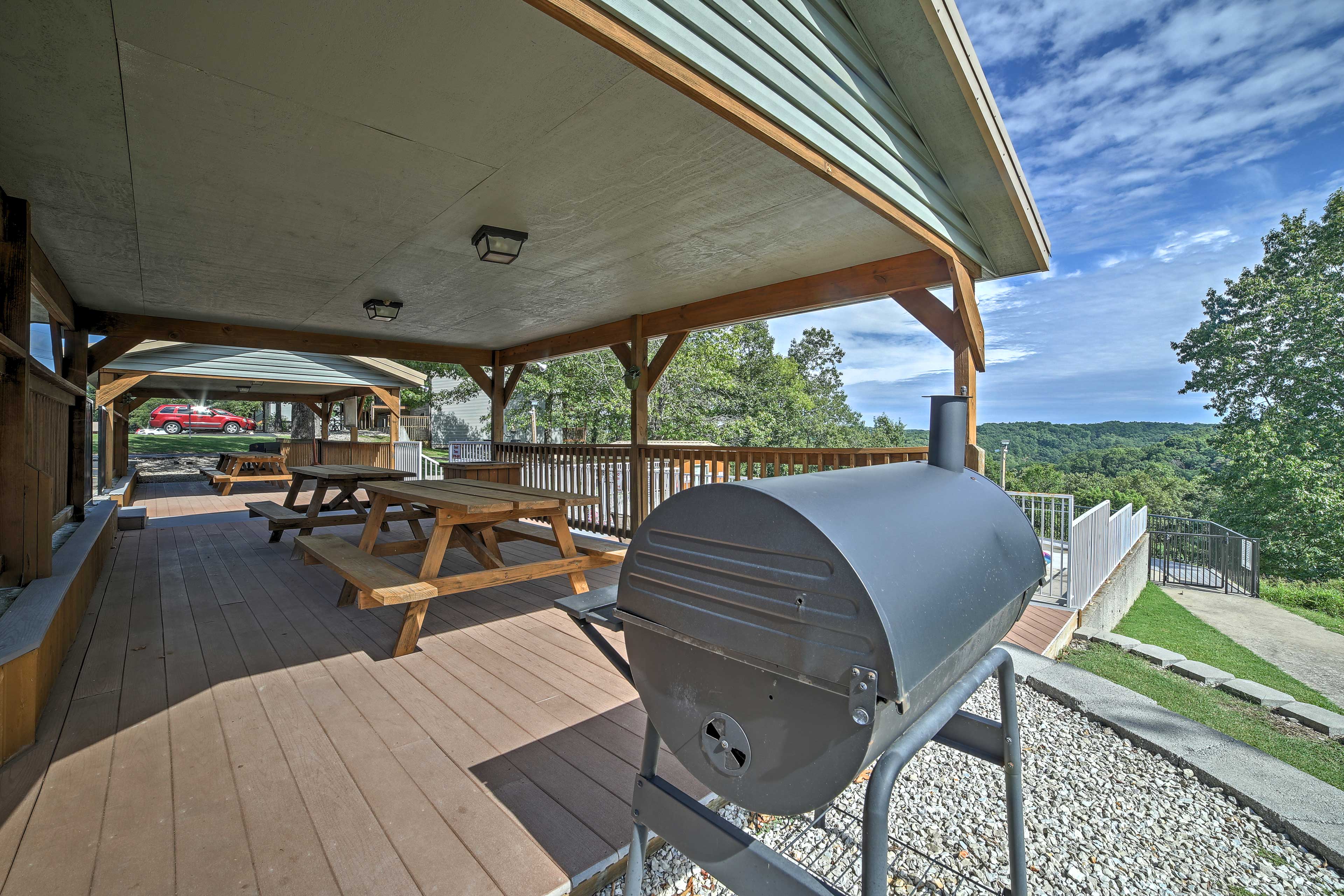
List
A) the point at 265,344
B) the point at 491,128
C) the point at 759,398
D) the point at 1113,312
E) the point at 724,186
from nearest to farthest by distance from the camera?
the point at 491,128, the point at 724,186, the point at 265,344, the point at 759,398, the point at 1113,312

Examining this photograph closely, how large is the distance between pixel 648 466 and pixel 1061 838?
14.7ft

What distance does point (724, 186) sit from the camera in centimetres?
284

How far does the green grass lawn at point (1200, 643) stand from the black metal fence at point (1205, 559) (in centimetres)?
Result: 305

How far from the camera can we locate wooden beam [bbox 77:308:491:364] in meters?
5.43

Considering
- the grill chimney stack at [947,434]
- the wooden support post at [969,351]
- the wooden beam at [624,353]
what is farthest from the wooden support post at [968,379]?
the wooden beam at [624,353]

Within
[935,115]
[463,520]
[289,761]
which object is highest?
[935,115]

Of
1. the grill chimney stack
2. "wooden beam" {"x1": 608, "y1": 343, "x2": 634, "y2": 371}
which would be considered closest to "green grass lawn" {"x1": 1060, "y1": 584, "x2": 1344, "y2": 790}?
the grill chimney stack

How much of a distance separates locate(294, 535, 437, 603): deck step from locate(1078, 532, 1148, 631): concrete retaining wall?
21.5ft

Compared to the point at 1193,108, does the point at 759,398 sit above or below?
below

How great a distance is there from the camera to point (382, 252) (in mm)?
3805

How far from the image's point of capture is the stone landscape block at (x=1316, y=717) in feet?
9.72

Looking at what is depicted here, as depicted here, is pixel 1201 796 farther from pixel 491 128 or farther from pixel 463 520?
pixel 491 128

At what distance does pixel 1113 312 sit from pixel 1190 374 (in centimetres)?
3106

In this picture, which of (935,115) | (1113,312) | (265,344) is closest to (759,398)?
(265,344)
